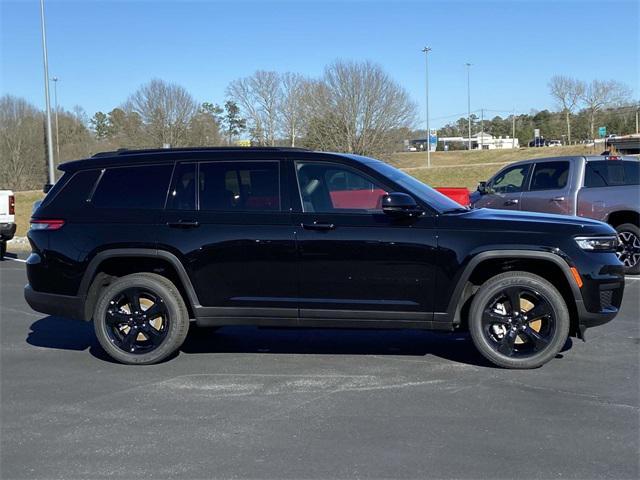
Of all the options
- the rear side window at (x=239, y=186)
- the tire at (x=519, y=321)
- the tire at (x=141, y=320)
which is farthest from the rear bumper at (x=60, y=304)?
the tire at (x=519, y=321)

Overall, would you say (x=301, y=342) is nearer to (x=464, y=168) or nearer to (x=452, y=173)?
(x=452, y=173)

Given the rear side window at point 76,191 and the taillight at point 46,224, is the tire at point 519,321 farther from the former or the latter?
the taillight at point 46,224

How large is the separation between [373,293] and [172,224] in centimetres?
185

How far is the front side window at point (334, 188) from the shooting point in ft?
19.1

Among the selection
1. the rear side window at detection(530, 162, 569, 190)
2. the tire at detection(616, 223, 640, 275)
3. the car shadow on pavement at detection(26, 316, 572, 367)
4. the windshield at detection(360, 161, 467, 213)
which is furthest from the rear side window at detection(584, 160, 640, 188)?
the windshield at detection(360, 161, 467, 213)

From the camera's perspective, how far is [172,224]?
5.94m

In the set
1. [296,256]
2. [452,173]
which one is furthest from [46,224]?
[452,173]

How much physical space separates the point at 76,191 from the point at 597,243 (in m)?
4.57

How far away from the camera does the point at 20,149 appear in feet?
163

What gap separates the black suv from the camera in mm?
5598

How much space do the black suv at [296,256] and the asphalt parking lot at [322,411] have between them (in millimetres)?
410

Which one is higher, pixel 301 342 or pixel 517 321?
pixel 517 321

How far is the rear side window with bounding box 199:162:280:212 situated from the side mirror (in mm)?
960

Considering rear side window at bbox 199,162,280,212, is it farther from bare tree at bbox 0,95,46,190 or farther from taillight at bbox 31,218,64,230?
bare tree at bbox 0,95,46,190
